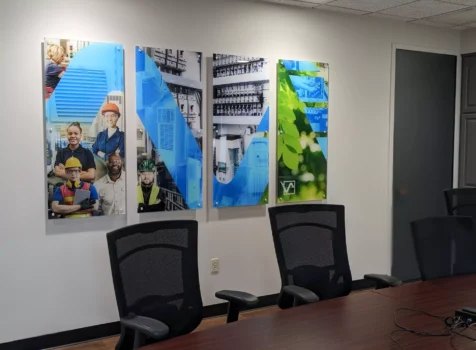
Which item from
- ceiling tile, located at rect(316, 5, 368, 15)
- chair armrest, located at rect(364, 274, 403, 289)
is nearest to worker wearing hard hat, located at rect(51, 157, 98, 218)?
chair armrest, located at rect(364, 274, 403, 289)

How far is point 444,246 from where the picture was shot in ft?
9.62

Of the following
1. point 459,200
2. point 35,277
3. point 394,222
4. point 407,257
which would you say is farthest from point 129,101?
point 407,257

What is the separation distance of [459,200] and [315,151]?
4.04ft

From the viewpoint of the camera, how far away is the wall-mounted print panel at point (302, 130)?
4.20 m

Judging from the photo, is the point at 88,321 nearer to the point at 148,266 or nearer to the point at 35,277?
the point at 35,277

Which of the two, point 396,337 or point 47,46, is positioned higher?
point 47,46

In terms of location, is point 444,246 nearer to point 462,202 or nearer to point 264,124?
point 462,202

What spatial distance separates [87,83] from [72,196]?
2.51 ft

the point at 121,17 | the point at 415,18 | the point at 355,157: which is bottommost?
the point at 355,157

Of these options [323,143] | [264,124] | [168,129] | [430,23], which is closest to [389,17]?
[430,23]

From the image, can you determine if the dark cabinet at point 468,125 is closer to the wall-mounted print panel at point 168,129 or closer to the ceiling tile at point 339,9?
the ceiling tile at point 339,9

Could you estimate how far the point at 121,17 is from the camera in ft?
11.5

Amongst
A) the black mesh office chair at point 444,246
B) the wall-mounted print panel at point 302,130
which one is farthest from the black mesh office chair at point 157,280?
A: the wall-mounted print panel at point 302,130

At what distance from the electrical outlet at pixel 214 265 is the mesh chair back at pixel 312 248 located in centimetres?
129
